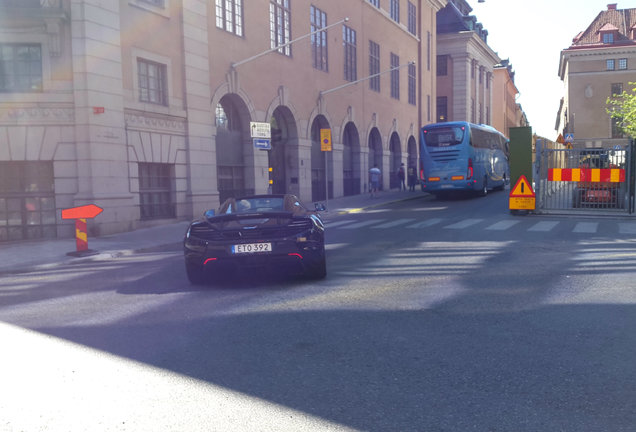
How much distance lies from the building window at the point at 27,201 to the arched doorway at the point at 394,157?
97.7 feet

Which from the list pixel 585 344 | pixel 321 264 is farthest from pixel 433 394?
pixel 321 264

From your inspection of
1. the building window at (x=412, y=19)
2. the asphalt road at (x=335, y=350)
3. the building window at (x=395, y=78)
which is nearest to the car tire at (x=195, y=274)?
the asphalt road at (x=335, y=350)

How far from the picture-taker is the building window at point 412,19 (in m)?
46.8

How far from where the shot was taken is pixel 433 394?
370cm

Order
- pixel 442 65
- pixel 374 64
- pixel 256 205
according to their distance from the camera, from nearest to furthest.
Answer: pixel 256 205
pixel 374 64
pixel 442 65

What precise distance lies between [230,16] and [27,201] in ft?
37.6

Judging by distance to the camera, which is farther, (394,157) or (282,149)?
(394,157)

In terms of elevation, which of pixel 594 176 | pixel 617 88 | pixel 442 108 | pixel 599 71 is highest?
pixel 599 71

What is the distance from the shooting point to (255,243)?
716cm

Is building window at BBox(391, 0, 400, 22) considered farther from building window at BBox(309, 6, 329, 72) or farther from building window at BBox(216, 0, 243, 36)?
building window at BBox(216, 0, 243, 36)

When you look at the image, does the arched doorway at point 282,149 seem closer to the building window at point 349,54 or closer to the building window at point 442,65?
the building window at point 349,54

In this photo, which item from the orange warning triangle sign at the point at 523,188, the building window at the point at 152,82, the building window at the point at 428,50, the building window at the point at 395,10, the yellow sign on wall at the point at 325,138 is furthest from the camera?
the building window at the point at 428,50

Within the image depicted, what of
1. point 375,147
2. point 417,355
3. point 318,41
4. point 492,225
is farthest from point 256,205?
point 375,147

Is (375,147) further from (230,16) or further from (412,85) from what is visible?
(230,16)
